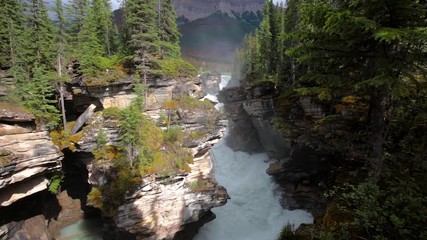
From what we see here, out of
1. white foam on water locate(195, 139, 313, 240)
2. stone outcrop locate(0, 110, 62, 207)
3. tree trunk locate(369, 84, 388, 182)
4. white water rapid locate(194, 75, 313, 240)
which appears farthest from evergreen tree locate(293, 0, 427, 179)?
stone outcrop locate(0, 110, 62, 207)

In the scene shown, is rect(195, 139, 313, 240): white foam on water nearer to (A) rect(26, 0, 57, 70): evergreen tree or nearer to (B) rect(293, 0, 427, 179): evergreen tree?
(B) rect(293, 0, 427, 179): evergreen tree

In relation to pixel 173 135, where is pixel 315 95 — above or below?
above

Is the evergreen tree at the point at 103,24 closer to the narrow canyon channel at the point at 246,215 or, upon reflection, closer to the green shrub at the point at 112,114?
the green shrub at the point at 112,114

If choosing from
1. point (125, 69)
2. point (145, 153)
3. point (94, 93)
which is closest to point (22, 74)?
point (94, 93)

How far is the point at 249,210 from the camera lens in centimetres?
2712

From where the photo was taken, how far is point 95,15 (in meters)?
37.9

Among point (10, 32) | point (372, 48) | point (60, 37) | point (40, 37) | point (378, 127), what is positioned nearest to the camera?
point (372, 48)

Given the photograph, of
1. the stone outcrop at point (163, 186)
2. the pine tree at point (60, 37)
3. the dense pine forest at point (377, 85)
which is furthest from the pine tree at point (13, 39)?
the dense pine forest at point (377, 85)

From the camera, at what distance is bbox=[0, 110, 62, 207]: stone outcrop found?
55.5 feet

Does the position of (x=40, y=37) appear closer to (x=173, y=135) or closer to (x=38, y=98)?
(x=38, y=98)

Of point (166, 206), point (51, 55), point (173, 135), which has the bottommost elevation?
point (166, 206)

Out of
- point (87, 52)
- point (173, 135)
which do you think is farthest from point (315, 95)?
point (87, 52)

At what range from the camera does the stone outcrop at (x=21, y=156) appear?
16906 millimetres

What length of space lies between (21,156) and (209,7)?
146 metres
